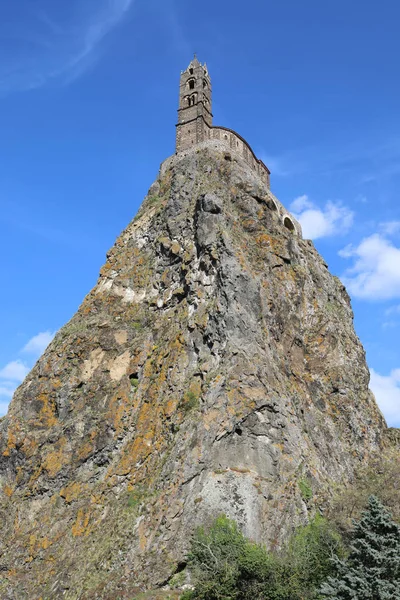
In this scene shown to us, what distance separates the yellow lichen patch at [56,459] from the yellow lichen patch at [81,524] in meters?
4.18

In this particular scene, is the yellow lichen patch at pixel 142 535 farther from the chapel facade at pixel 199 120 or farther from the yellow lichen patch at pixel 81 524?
the chapel facade at pixel 199 120

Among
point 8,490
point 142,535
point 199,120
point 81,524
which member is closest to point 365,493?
point 142,535

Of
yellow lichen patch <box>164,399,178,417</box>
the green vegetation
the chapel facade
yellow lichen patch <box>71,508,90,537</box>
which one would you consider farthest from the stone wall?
the green vegetation

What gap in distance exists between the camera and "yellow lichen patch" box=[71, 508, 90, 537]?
113 ft

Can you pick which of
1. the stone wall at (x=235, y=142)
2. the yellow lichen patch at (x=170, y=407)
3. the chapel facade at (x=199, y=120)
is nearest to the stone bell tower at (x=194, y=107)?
the chapel facade at (x=199, y=120)

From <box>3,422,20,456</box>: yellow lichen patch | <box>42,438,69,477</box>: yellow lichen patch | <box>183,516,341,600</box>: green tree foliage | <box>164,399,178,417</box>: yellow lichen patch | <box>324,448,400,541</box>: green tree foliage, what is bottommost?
<box>183,516,341,600</box>: green tree foliage

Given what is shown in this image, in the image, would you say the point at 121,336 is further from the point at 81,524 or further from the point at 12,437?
the point at 81,524

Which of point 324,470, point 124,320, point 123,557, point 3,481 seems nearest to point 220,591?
point 123,557

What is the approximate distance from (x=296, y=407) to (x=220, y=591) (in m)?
15.4

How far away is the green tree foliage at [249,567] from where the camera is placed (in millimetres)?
26219

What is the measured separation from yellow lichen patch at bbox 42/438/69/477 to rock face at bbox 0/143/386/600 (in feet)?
0.31

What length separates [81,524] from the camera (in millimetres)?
34938

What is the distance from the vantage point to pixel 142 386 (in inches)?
1593

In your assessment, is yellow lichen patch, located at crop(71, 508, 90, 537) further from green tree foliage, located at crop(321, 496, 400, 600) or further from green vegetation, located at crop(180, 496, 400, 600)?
green tree foliage, located at crop(321, 496, 400, 600)
